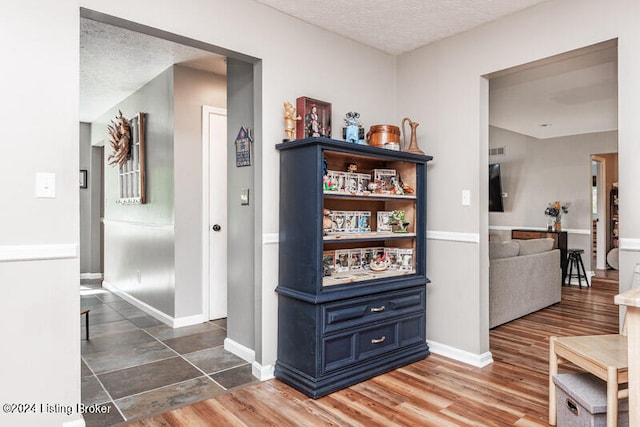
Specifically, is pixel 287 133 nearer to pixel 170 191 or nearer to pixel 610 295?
pixel 170 191

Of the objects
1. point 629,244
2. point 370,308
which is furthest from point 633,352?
point 370,308

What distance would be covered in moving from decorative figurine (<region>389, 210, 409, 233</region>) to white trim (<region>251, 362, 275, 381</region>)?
1423mm

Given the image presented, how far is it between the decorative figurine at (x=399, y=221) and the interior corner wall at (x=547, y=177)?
16.7 ft

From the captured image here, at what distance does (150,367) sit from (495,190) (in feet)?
21.3

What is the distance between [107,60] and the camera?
3994mm

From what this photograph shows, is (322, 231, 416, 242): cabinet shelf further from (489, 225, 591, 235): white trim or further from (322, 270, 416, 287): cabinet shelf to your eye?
(489, 225, 591, 235): white trim

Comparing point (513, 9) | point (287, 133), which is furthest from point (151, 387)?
point (513, 9)

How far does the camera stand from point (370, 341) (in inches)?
112

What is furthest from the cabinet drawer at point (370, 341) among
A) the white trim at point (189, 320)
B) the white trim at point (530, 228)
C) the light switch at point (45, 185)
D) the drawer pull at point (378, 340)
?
the white trim at point (530, 228)

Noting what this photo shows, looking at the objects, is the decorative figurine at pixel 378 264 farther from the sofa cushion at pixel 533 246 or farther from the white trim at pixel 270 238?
the sofa cushion at pixel 533 246

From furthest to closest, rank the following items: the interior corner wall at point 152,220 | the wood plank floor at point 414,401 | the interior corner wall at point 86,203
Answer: the interior corner wall at point 86,203 < the interior corner wall at point 152,220 < the wood plank floor at point 414,401

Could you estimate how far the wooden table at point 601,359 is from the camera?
1.77m

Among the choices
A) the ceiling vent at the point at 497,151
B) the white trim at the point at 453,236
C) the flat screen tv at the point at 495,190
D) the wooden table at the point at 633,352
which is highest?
the ceiling vent at the point at 497,151

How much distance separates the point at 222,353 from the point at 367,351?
1.23m
